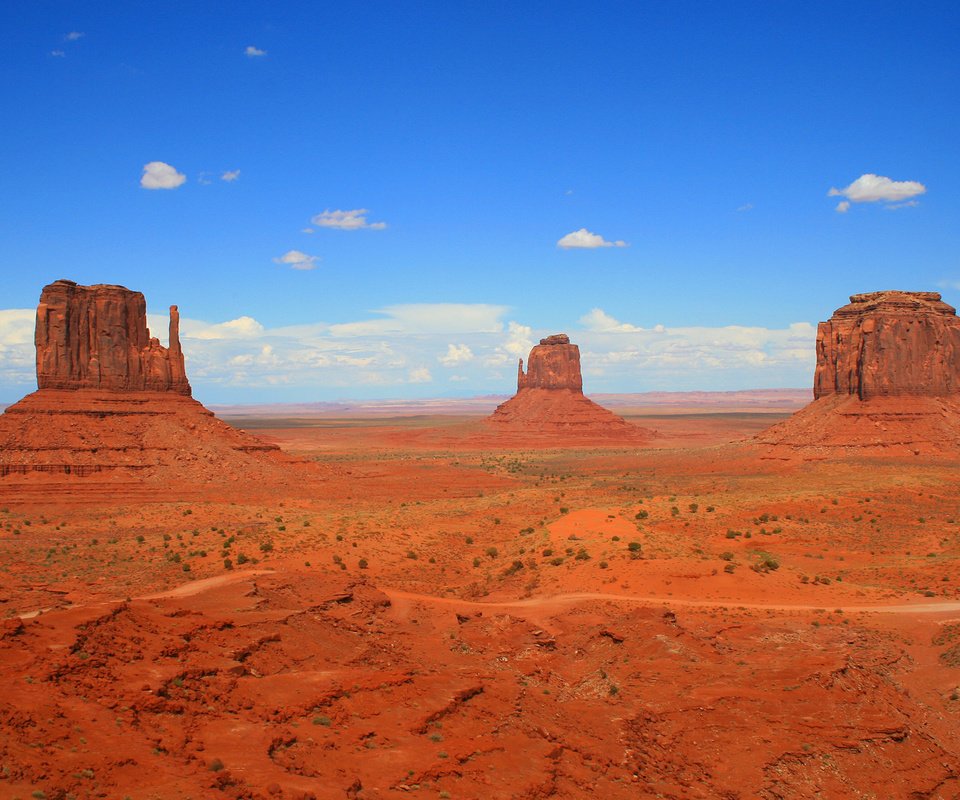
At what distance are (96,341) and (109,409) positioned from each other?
4832 mm

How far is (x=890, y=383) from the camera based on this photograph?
242 feet

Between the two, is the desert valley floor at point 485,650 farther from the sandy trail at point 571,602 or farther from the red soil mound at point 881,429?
the red soil mound at point 881,429

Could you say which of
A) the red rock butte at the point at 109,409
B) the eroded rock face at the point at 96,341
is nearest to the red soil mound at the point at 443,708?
the red rock butte at the point at 109,409

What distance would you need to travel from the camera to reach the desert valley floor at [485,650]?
44.3 feet

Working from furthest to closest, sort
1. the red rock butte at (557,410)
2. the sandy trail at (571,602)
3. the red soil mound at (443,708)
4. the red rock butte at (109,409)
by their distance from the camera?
1. the red rock butte at (557,410)
2. the red rock butte at (109,409)
3. the sandy trail at (571,602)
4. the red soil mound at (443,708)

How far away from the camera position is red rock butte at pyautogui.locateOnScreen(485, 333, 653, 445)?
415 feet

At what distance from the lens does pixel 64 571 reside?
31.0m

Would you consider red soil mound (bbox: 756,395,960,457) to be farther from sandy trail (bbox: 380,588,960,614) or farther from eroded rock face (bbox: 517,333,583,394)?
eroded rock face (bbox: 517,333,583,394)

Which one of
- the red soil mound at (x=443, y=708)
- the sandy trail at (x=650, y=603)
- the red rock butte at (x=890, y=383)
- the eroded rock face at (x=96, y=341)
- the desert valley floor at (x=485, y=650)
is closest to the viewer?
the red soil mound at (x=443, y=708)

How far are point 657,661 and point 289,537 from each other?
19311 mm

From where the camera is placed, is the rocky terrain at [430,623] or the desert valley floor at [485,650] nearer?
the desert valley floor at [485,650]

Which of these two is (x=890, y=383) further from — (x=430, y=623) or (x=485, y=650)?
(x=485, y=650)

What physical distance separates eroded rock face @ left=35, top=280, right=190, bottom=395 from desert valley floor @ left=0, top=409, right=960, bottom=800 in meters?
12.2

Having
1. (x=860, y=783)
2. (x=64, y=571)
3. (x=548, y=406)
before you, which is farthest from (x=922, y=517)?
(x=548, y=406)
